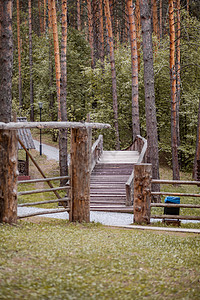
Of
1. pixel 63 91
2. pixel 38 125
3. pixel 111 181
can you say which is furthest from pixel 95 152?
pixel 38 125

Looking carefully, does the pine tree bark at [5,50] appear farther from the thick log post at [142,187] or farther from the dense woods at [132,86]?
the dense woods at [132,86]

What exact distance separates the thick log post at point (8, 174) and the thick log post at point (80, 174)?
1.77m

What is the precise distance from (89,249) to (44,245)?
32.7 inches

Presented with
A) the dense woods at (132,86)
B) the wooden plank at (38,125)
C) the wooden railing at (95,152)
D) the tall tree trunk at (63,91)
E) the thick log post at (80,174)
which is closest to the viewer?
the wooden plank at (38,125)

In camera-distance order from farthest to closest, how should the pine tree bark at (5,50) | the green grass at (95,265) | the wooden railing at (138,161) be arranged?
the wooden railing at (138,161)
the pine tree bark at (5,50)
the green grass at (95,265)

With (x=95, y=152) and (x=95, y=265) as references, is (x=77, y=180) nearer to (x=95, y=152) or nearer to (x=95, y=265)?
(x=95, y=265)

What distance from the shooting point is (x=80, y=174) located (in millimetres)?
10414

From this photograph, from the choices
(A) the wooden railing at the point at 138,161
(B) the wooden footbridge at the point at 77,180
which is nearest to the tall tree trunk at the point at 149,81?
(A) the wooden railing at the point at 138,161

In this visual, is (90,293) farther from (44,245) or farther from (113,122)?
(113,122)

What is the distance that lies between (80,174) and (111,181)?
722cm

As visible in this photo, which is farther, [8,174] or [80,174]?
[80,174]

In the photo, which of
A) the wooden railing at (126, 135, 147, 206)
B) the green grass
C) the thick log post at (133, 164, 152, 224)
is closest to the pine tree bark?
the thick log post at (133, 164, 152, 224)

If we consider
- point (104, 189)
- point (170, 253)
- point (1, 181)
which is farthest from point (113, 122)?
point (170, 253)

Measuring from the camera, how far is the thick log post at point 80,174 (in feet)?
33.9
